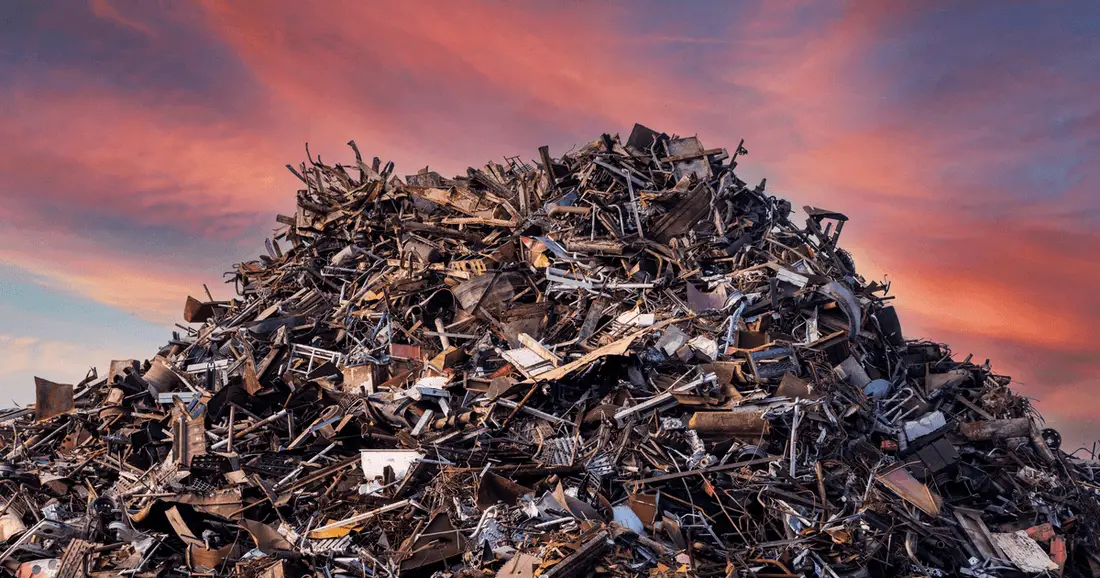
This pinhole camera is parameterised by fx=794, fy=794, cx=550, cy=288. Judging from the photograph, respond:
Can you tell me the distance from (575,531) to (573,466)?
147 centimetres

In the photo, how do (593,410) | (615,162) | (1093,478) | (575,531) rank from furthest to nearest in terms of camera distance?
(615,162) < (1093,478) < (593,410) < (575,531)

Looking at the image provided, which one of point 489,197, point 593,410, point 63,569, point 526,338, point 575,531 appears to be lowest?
point 63,569

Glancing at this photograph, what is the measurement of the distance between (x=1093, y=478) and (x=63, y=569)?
737 inches

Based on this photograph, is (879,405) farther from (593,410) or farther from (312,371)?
(312,371)

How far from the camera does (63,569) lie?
11492 mm

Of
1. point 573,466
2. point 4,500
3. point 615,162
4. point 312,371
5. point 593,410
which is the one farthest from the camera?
point 615,162

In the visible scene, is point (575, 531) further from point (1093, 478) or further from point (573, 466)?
point (1093, 478)

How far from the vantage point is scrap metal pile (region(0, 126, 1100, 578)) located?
34.6 ft

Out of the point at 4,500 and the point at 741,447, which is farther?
the point at 4,500

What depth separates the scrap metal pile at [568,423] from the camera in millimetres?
10547

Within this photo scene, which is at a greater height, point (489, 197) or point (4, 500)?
point (489, 197)

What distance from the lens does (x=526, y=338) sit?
13766 mm

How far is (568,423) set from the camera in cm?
1238

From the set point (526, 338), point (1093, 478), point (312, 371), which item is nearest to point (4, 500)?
point (312, 371)
